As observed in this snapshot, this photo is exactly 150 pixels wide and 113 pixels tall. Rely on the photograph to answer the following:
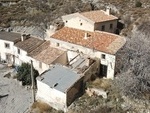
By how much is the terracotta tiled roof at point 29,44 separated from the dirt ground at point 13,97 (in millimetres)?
5495

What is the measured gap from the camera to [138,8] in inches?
2196

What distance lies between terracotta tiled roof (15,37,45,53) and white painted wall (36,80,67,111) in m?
9.60

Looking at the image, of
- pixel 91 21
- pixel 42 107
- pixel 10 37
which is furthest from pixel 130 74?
pixel 10 37

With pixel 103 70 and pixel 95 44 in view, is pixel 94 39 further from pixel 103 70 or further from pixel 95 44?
pixel 103 70

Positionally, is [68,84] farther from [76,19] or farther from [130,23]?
[130,23]

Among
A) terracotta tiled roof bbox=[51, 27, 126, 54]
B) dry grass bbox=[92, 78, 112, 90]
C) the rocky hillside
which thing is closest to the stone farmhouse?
terracotta tiled roof bbox=[51, 27, 126, 54]

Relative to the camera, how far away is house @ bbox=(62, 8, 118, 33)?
41.5 meters

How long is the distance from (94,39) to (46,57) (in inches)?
298

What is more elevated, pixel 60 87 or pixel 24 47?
pixel 24 47

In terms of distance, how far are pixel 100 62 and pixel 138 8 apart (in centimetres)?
2359

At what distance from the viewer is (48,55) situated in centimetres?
3984

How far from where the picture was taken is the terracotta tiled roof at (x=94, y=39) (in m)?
36.8

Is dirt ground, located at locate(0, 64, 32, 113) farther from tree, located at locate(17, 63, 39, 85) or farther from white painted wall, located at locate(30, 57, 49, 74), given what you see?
white painted wall, located at locate(30, 57, 49, 74)

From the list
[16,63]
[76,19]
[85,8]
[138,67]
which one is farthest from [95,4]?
[138,67]
